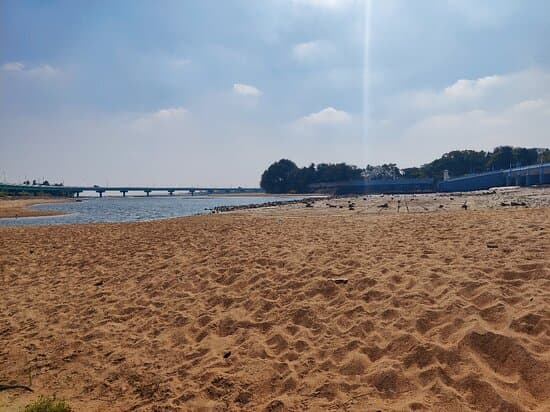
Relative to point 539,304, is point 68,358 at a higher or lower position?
lower

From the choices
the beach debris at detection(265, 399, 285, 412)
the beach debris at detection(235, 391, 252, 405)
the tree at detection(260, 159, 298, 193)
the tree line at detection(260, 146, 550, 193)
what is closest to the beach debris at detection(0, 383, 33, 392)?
the beach debris at detection(235, 391, 252, 405)

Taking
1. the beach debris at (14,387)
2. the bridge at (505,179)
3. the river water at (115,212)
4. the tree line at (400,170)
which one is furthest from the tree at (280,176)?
the beach debris at (14,387)

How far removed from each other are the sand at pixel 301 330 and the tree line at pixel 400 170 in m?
114

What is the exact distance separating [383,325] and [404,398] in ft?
4.53

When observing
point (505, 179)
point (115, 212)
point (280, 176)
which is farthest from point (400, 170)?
point (115, 212)

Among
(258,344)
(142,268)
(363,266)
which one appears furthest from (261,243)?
(258,344)

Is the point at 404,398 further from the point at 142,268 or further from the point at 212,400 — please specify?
the point at 142,268

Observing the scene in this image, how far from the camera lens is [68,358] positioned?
5477 mm

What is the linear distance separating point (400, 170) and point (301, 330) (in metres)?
156

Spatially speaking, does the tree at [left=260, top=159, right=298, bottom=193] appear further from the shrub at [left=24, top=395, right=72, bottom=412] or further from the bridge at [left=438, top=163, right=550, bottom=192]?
the shrub at [left=24, top=395, right=72, bottom=412]

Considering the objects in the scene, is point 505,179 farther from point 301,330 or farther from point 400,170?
point 301,330

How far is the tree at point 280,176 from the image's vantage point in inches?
6058

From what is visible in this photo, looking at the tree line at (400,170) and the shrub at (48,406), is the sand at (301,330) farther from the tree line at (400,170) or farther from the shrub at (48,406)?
the tree line at (400,170)

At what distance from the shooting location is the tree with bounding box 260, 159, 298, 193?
154 meters
